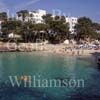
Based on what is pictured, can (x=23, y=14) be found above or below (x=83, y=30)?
above

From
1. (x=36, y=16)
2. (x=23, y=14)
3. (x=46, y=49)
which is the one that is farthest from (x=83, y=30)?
(x=36, y=16)

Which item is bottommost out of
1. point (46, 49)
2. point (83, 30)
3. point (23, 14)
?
point (46, 49)

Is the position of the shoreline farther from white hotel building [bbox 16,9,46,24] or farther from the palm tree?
white hotel building [bbox 16,9,46,24]

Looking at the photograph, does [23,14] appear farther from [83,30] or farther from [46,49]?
[46,49]

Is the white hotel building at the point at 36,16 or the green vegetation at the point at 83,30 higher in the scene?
the white hotel building at the point at 36,16

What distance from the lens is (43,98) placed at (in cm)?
2823

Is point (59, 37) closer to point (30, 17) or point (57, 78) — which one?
point (30, 17)

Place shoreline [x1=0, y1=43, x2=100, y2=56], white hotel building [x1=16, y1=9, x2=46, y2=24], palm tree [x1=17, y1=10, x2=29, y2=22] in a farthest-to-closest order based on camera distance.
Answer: white hotel building [x1=16, y1=9, x2=46, y2=24], palm tree [x1=17, y1=10, x2=29, y2=22], shoreline [x1=0, y1=43, x2=100, y2=56]

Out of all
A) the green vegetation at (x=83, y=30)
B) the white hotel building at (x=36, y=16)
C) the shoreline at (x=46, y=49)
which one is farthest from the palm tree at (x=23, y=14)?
the shoreline at (x=46, y=49)

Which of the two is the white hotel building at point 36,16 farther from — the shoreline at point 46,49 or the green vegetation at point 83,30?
the shoreline at point 46,49

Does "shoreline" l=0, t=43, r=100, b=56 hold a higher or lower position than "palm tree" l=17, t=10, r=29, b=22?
lower

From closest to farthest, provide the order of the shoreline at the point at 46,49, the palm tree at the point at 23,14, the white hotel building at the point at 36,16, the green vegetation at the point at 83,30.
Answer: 1. the shoreline at the point at 46,49
2. the green vegetation at the point at 83,30
3. the palm tree at the point at 23,14
4. the white hotel building at the point at 36,16

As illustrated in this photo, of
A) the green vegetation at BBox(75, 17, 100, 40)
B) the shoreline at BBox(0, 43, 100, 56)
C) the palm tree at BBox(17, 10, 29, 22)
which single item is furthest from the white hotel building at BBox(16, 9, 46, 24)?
the shoreline at BBox(0, 43, 100, 56)

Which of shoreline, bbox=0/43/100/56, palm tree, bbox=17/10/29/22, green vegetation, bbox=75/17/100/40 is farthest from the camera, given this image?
palm tree, bbox=17/10/29/22
